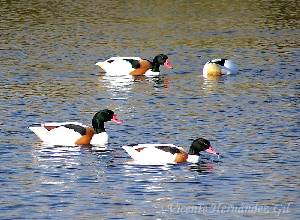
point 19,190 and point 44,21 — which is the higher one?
point 44,21

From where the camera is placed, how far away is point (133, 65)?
50.1 m

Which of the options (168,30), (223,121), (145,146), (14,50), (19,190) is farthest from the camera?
(168,30)

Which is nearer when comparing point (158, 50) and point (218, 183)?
point (218, 183)

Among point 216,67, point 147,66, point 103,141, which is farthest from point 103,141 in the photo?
point 147,66

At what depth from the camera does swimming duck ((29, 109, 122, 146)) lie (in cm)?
3362

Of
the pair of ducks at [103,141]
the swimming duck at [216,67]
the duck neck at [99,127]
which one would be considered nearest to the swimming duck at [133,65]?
the swimming duck at [216,67]

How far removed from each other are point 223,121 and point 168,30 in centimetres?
2692

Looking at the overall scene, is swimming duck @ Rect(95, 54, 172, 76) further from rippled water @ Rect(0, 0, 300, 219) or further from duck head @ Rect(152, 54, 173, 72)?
rippled water @ Rect(0, 0, 300, 219)

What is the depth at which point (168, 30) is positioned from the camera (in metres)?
64.2

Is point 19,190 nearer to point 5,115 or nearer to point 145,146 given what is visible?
point 145,146

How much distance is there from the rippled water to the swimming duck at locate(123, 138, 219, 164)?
39 cm

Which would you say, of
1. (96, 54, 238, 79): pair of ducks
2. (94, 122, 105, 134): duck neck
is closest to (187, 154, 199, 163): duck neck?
(94, 122, 105, 134): duck neck

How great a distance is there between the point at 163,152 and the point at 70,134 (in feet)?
12.1

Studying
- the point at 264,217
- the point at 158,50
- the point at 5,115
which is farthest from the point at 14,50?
the point at 264,217
